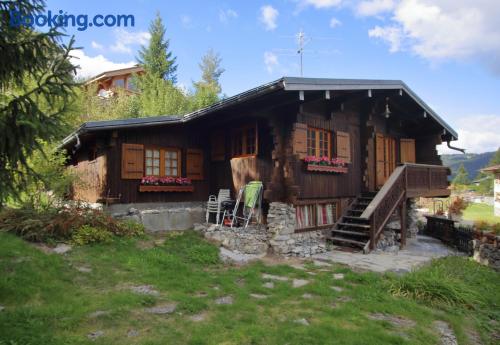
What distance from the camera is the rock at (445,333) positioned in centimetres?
416

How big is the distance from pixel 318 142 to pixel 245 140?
2.25 meters

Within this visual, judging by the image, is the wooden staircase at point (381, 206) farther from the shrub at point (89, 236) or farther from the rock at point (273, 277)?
the shrub at point (89, 236)

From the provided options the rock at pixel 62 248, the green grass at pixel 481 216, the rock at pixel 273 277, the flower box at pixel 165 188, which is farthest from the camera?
the green grass at pixel 481 216

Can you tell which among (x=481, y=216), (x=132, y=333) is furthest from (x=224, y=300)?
(x=481, y=216)

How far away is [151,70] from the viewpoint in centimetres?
2816

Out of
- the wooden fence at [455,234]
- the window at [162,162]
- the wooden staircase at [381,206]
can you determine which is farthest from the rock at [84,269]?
the wooden fence at [455,234]

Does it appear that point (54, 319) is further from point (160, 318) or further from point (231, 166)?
point (231, 166)

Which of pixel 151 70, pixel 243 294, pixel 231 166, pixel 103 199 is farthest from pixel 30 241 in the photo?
pixel 151 70

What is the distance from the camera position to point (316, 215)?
388 inches

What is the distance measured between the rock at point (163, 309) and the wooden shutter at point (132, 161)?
5.75 metres

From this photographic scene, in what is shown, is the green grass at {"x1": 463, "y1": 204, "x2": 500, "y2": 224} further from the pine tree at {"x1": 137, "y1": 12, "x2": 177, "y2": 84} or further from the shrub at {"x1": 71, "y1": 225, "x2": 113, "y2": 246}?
the pine tree at {"x1": 137, "y1": 12, "x2": 177, "y2": 84}

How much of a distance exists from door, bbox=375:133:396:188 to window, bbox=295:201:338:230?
268cm

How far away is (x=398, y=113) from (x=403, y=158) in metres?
1.85

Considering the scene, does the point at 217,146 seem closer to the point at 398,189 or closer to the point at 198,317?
the point at 398,189
